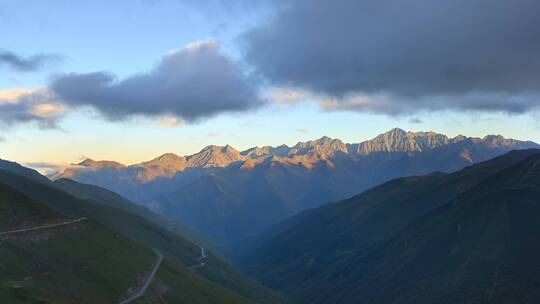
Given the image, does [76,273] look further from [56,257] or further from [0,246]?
[0,246]

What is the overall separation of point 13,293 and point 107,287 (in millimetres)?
48392

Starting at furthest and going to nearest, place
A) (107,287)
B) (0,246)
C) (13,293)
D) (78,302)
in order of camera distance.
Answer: (107,287), (0,246), (78,302), (13,293)

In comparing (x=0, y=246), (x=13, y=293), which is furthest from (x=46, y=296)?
(x=0, y=246)

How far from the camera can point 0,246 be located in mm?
183000

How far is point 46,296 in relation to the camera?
155875 millimetres

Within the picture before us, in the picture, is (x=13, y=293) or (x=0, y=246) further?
(x=0, y=246)

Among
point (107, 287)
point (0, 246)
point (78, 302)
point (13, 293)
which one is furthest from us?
point (107, 287)

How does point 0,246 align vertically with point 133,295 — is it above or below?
above

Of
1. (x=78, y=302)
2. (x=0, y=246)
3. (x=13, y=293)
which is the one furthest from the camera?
(x=0, y=246)

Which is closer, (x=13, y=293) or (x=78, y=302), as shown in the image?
(x=13, y=293)

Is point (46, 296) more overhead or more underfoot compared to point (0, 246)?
more underfoot

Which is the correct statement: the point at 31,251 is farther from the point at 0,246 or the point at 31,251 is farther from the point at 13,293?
the point at 13,293

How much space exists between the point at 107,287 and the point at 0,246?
3736 cm

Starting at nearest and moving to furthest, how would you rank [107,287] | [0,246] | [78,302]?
[78,302] → [0,246] → [107,287]
